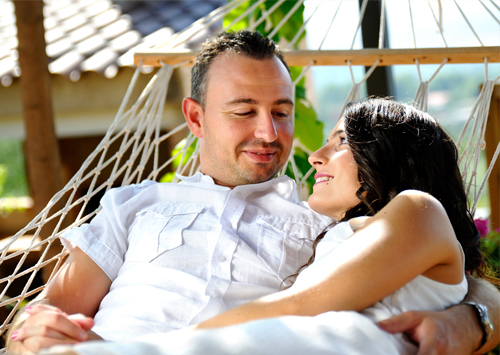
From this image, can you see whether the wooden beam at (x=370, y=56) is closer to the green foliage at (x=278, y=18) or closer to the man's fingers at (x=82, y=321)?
the green foliage at (x=278, y=18)

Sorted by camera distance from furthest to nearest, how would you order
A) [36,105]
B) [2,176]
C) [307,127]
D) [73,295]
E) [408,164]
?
[2,176]
[307,127]
[36,105]
[73,295]
[408,164]

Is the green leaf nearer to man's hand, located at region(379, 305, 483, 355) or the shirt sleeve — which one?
the shirt sleeve

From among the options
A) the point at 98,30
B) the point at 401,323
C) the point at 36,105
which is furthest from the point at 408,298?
the point at 98,30

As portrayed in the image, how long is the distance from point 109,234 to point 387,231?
0.89 m

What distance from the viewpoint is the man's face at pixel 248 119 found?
175cm

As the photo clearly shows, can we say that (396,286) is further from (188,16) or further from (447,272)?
(188,16)

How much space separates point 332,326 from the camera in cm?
91

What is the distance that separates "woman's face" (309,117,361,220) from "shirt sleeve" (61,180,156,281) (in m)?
0.59

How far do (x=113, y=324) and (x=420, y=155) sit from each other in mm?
896

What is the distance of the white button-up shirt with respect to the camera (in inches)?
53.5

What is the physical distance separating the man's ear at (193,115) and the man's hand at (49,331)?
39.0 inches

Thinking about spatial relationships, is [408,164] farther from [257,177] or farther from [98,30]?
[98,30]

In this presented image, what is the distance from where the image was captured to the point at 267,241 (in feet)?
4.98

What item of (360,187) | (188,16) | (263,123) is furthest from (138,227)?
(188,16)
